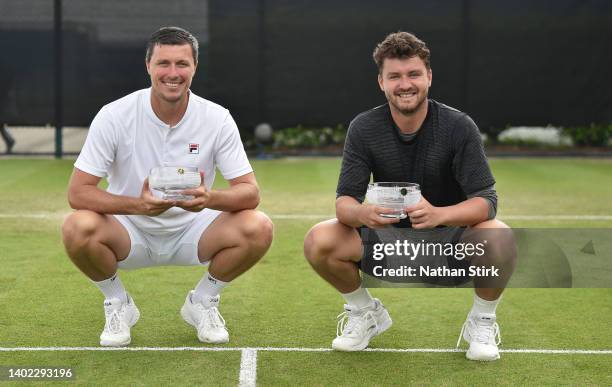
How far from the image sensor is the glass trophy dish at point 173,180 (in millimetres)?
4035

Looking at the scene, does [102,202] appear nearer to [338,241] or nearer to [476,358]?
[338,241]

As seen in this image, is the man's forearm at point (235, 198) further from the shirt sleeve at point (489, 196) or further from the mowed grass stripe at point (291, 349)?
the shirt sleeve at point (489, 196)

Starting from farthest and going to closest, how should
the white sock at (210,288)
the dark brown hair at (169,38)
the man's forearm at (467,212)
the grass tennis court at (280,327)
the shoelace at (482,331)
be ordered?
the white sock at (210,288)
the dark brown hair at (169,38)
the shoelace at (482,331)
the man's forearm at (467,212)
the grass tennis court at (280,327)

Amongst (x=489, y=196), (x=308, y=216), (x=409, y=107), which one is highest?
(x=409, y=107)

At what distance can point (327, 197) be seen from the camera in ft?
29.8

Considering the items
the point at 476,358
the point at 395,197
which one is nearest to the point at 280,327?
the point at 476,358

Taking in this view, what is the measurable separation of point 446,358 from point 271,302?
1267 mm

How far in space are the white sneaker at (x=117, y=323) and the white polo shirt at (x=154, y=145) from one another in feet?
1.17

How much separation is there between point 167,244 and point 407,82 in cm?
130

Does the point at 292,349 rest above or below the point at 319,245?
below

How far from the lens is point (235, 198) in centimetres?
441

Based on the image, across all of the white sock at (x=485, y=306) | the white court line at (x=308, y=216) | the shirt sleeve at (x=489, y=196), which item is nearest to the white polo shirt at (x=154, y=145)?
the shirt sleeve at (x=489, y=196)

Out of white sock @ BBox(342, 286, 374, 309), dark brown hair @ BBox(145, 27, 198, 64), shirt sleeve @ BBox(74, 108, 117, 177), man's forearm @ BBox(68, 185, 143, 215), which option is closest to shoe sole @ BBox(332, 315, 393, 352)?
white sock @ BBox(342, 286, 374, 309)

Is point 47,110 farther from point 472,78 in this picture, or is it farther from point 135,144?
point 135,144
